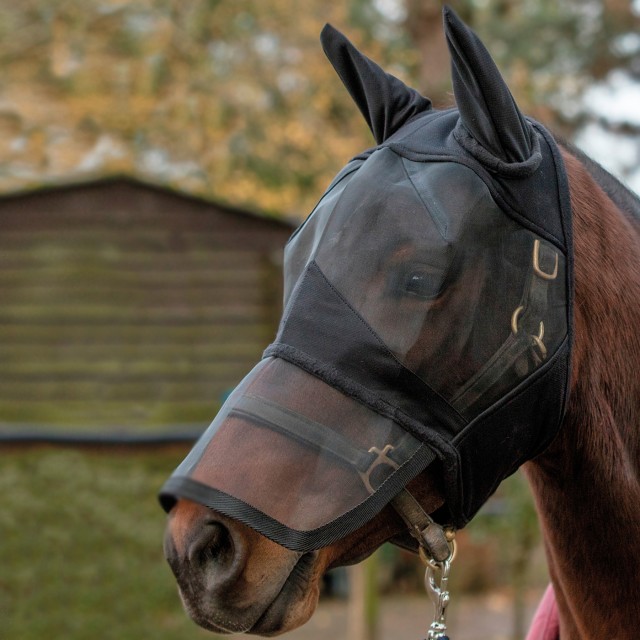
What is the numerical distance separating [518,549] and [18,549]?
374 cm

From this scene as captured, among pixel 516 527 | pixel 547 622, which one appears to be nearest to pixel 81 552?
pixel 516 527

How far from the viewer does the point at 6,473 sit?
4.96 m

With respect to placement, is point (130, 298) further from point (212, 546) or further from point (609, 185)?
point (212, 546)

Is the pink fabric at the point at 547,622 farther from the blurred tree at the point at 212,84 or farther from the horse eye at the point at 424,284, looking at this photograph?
the blurred tree at the point at 212,84

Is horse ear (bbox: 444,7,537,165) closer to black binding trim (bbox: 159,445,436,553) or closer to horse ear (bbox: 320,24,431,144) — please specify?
horse ear (bbox: 320,24,431,144)

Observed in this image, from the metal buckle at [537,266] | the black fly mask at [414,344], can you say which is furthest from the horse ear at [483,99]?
the metal buckle at [537,266]

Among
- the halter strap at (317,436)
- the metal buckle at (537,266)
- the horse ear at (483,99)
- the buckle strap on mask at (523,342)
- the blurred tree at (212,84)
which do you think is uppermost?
the horse ear at (483,99)

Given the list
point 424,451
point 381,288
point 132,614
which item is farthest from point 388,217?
point 132,614

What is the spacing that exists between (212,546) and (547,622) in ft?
3.52

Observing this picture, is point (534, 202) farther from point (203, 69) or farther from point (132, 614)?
point (203, 69)

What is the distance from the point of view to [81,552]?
4887 mm

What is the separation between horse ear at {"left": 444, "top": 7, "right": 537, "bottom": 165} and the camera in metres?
1.58

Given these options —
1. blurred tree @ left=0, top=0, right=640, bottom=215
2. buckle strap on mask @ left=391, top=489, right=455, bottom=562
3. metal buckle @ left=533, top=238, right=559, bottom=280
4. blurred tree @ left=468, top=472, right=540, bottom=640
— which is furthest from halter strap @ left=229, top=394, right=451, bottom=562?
blurred tree @ left=0, top=0, right=640, bottom=215

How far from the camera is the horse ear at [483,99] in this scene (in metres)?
1.58
